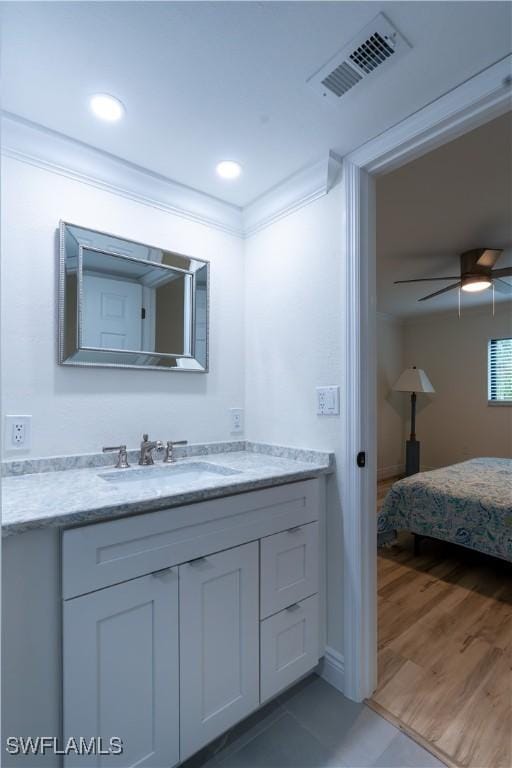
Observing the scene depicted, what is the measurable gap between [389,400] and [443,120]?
457 cm

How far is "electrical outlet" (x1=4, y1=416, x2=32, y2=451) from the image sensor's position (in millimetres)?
1388

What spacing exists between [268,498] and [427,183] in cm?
194

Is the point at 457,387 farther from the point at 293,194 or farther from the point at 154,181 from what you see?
the point at 154,181

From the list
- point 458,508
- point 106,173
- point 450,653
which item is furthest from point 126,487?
point 458,508

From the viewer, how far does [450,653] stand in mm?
1777

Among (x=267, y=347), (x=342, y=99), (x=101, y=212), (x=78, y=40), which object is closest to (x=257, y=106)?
(x=342, y=99)

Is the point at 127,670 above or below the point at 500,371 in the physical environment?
below

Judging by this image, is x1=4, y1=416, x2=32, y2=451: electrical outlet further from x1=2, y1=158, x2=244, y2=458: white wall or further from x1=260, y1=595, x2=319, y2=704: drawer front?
x1=260, y1=595, x2=319, y2=704: drawer front

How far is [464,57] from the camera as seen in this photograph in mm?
1138

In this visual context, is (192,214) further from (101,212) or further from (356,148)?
(356,148)

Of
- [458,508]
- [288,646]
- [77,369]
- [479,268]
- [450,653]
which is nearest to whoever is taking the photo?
[288,646]

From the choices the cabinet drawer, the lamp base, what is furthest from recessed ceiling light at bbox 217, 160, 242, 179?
the lamp base

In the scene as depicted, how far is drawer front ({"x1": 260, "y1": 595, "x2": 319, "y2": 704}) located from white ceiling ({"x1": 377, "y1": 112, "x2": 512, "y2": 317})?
2.18 meters

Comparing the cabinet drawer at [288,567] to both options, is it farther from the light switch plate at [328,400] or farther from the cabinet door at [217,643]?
the light switch plate at [328,400]
